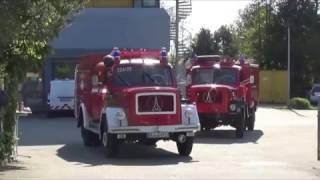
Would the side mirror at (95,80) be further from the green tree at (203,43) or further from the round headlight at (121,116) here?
the green tree at (203,43)

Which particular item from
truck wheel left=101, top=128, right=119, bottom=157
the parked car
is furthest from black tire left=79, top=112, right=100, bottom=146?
the parked car

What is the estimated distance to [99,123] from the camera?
65.3 ft

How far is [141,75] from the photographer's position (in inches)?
757

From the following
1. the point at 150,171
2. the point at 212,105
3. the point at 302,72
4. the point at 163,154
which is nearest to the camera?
the point at 150,171

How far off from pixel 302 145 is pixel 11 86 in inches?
378

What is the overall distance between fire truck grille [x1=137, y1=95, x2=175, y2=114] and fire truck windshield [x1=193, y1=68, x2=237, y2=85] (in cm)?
766

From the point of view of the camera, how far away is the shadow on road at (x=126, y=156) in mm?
17766

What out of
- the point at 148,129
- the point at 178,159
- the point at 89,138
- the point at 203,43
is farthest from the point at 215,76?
the point at 203,43

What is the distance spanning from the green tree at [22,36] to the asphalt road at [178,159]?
1266mm

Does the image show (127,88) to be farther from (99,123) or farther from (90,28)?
(90,28)

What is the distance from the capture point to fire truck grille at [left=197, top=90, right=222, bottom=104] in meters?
25.0

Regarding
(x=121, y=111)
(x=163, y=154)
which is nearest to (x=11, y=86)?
(x=121, y=111)

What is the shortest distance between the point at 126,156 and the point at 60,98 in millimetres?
18301

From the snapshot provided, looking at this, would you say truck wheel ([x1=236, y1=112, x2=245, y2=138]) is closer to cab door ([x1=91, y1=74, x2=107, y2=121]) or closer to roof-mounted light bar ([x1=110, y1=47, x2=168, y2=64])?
roof-mounted light bar ([x1=110, y1=47, x2=168, y2=64])
